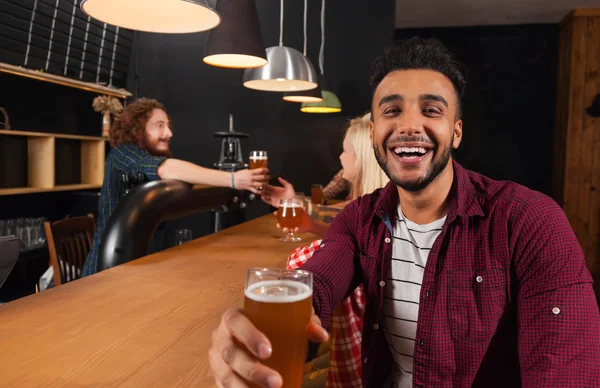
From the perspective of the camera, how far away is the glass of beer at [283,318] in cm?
69

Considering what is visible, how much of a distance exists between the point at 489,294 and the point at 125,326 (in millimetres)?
879

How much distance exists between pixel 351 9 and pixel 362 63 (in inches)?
23.0

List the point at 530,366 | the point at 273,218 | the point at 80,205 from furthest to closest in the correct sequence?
the point at 80,205
the point at 273,218
the point at 530,366

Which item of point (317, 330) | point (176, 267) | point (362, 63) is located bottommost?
point (176, 267)

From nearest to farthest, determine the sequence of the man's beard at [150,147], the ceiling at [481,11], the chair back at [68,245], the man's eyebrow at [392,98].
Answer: the man's eyebrow at [392,98] < the chair back at [68,245] < the man's beard at [150,147] < the ceiling at [481,11]

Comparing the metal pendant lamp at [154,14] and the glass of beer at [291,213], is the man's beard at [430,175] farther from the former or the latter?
the glass of beer at [291,213]

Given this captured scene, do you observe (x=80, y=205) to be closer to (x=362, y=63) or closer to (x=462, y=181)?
(x=362, y=63)

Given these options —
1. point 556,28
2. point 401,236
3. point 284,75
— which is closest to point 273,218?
point 284,75

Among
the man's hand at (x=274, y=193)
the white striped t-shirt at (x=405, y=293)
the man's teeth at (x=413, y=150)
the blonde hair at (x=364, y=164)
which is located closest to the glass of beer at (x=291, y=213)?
the blonde hair at (x=364, y=164)

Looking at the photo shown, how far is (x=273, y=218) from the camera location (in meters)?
3.29

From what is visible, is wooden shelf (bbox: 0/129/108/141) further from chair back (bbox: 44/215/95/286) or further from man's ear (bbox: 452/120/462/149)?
man's ear (bbox: 452/120/462/149)

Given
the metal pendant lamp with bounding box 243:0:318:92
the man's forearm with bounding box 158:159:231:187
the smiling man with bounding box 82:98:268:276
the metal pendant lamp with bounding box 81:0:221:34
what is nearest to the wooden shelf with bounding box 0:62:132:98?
the smiling man with bounding box 82:98:268:276

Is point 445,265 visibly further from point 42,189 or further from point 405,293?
point 42,189

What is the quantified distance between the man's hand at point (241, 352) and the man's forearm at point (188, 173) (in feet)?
6.32
